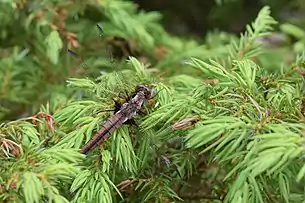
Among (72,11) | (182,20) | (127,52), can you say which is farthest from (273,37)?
(72,11)

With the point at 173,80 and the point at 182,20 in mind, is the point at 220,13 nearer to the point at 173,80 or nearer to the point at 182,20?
the point at 182,20

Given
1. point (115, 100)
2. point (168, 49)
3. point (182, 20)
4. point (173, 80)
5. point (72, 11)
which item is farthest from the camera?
point (182, 20)

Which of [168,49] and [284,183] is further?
[168,49]

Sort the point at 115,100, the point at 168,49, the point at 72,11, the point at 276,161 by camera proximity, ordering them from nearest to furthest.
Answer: the point at 276,161
the point at 115,100
the point at 72,11
the point at 168,49

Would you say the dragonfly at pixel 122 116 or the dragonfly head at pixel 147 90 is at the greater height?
the dragonfly head at pixel 147 90

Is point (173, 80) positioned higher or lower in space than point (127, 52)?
lower

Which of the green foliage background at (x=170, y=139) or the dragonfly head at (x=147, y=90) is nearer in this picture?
the green foliage background at (x=170, y=139)

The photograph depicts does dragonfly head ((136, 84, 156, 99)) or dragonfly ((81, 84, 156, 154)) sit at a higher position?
dragonfly head ((136, 84, 156, 99))

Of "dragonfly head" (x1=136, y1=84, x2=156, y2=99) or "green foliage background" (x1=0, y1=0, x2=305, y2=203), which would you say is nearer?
"green foliage background" (x1=0, y1=0, x2=305, y2=203)
